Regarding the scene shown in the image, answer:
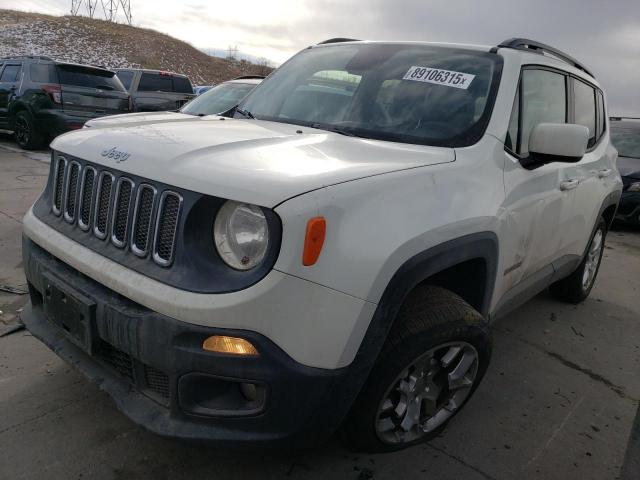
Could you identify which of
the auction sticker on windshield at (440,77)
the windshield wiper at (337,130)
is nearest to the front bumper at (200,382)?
the windshield wiper at (337,130)

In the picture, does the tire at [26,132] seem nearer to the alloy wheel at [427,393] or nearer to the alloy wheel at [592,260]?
the alloy wheel at [592,260]

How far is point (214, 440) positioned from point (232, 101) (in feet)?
18.8

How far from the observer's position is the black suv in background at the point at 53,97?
999cm

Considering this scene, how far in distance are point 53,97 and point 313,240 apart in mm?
9914

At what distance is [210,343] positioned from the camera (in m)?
1.76

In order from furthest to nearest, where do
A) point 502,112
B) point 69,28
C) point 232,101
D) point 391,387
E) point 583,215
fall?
point 69,28 → point 232,101 → point 583,215 → point 502,112 → point 391,387

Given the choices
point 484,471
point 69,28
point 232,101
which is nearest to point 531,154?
point 484,471

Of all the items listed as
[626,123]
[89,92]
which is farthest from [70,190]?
[626,123]

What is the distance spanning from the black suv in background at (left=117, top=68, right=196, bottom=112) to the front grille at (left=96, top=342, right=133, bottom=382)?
11.2 m

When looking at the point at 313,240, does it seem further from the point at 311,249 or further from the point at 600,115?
the point at 600,115

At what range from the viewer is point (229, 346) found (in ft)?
5.77

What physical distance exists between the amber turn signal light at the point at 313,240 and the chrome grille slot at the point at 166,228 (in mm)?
469

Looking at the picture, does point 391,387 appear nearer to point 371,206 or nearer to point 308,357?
point 308,357

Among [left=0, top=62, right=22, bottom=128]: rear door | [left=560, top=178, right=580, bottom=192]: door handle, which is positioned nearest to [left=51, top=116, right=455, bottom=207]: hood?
[left=560, top=178, right=580, bottom=192]: door handle
